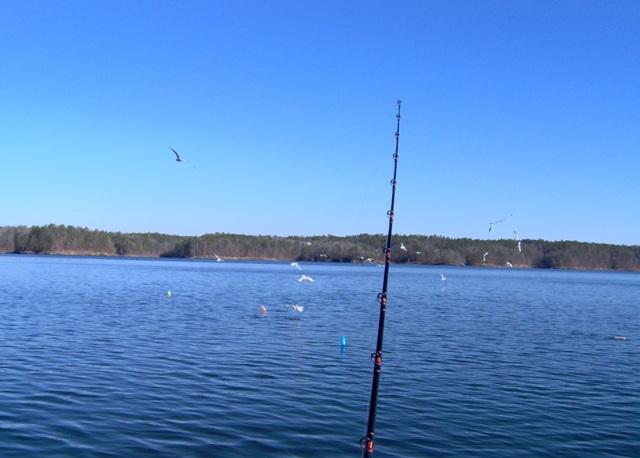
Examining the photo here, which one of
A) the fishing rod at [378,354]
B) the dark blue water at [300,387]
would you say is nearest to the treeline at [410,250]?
the dark blue water at [300,387]

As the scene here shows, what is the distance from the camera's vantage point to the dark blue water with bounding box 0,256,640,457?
12547mm

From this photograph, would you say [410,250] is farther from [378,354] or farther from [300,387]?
[378,354]

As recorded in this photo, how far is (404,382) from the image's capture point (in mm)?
17906

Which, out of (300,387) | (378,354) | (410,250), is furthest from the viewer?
(410,250)

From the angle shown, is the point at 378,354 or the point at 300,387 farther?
the point at 300,387

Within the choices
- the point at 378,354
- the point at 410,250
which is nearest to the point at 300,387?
the point at 378,354

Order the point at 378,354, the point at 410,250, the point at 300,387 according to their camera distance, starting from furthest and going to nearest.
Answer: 1. the point at 410,250
2. the point at 300,387
3. the point at 378,354

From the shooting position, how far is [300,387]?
16969mm

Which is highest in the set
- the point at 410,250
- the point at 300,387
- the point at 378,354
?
the point at 410,250

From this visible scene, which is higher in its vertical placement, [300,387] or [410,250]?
[410,250]

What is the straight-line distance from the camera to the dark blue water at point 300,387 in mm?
12547

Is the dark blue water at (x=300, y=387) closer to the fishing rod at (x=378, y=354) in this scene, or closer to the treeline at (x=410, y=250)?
the fishing rod at (x=378, y=354)

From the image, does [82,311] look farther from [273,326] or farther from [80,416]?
[80,416]

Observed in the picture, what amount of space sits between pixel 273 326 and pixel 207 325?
2.74 meters
